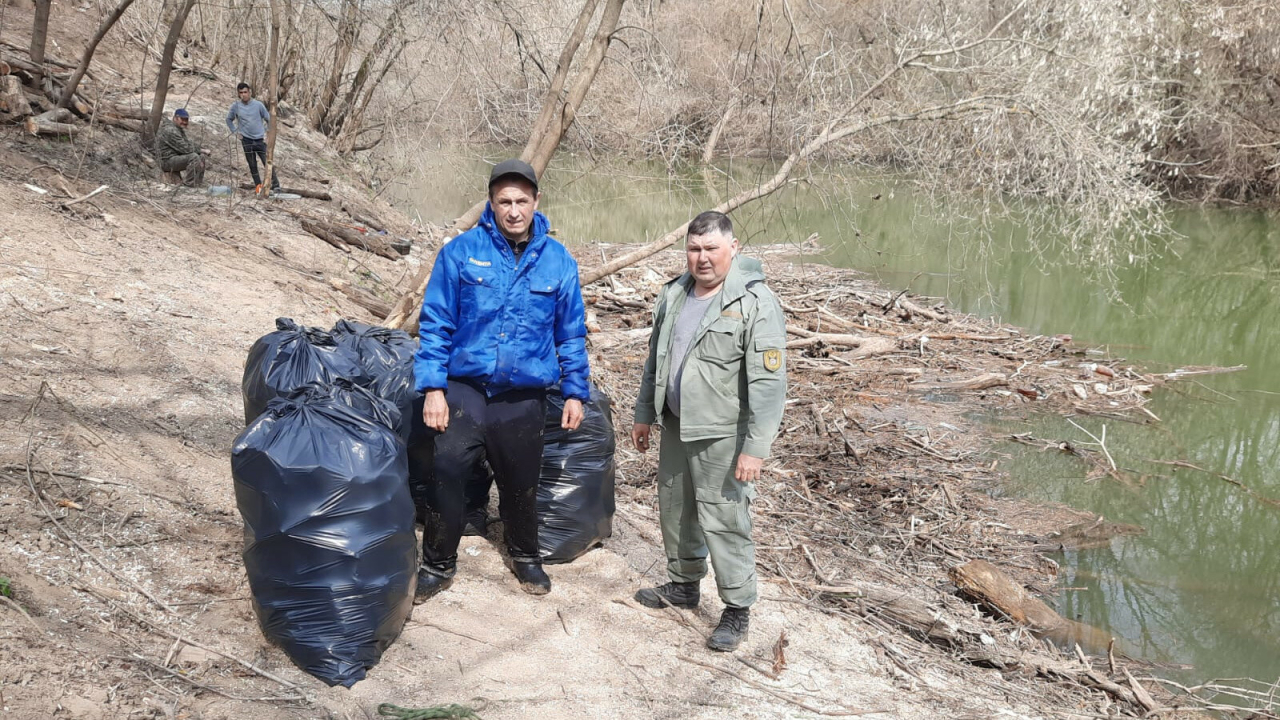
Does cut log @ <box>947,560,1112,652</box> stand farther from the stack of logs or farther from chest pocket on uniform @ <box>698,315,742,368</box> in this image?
the stack of logs

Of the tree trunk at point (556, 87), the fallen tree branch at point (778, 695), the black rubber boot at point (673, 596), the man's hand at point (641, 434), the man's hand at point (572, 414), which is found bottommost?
the fallen tree branch at point (778, 695)

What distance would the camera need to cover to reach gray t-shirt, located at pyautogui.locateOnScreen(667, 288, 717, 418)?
3404 mm

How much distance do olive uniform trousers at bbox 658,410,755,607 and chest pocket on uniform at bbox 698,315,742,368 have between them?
0.29 m

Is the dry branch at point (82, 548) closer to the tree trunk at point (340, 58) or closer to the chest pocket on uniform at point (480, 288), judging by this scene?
the chest pocket on uniform at point (480, 288)

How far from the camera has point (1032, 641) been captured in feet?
15.1

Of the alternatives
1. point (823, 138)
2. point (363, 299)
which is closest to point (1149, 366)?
point (823, 138)

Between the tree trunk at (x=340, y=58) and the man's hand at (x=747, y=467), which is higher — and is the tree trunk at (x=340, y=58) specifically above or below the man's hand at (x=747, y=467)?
above

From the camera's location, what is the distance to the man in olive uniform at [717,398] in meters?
3.29

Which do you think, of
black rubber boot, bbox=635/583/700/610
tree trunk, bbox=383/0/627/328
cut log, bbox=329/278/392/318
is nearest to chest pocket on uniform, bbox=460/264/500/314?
black rubber boot, bbox=635/583/700/610

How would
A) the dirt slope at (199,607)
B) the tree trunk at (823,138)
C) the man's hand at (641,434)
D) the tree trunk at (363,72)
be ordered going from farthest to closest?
1. the tree trunk at (363,72)
2. the tree trunk at (823,138)
3. the man's hand at (641,434)
4. the dirt slope at (199,607)

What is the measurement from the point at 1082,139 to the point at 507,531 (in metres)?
5.59

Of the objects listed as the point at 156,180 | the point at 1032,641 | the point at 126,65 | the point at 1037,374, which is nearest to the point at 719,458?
the point at 1032,641

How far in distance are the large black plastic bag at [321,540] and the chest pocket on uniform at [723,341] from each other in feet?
3.89

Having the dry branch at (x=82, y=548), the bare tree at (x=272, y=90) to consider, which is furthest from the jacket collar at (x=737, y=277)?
the bare tree at (x=272, y=90)
